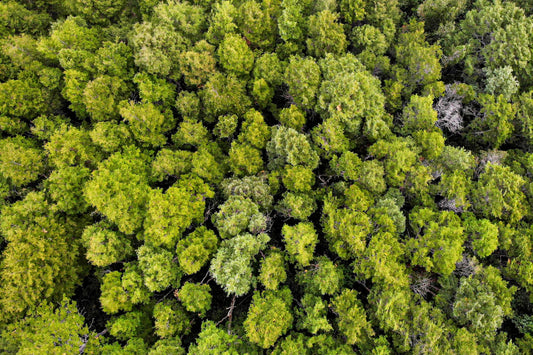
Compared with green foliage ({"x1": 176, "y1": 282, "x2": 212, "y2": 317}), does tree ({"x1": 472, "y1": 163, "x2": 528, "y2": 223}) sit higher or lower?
higher

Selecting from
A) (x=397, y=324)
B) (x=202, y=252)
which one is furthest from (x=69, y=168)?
(x=397, y=324)

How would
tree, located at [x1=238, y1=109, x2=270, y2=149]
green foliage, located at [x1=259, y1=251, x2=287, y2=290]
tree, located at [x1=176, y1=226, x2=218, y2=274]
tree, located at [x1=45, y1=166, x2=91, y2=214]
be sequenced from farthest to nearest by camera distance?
tree, located at [x1=238, y1=109, x2=270, y2=149], tree, located at [x1=45, y1=166, x2=91, y2=214], tree, located at [x1=176, y1=226, x2=218, y2=274], green foliage, located at [x1=259, y1=251, x2=287, y2=290]

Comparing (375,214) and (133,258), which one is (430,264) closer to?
(375,214)

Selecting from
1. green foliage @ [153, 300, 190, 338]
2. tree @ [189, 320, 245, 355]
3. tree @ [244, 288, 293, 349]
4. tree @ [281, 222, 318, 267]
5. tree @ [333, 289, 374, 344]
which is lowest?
green foliage @ [153, 300, 190, 338]

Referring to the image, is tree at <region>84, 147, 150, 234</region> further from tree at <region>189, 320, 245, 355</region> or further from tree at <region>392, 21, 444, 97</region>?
tree at <region>392, 21, 444, 97</region>

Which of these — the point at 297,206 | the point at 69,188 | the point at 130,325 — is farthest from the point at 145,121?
the point at 130,325

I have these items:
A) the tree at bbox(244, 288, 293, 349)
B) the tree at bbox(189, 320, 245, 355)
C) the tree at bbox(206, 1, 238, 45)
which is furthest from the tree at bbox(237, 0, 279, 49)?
the tree at bbox(189, 320, 245, 355)

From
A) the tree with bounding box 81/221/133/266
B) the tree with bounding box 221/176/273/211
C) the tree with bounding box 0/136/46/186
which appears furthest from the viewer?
the tree with bounding box 0/136/46/186
